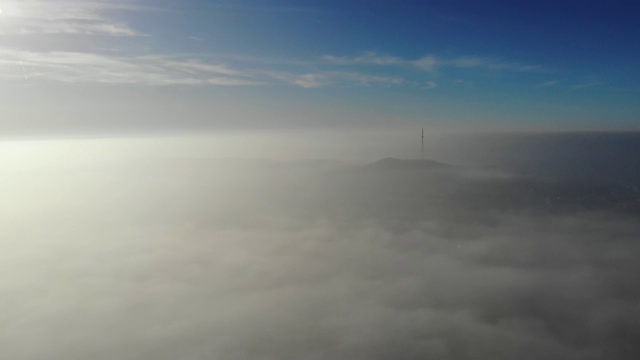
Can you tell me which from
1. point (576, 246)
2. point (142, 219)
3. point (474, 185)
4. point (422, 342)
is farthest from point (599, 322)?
point (474, 185)

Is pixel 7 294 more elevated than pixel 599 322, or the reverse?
pixel 7 294

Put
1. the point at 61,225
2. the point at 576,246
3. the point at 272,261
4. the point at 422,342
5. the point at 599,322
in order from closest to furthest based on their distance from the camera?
the point at 422,342 → the point at 599,322 → the point at 272,261 → the point at 576,246 → the point at 61,225

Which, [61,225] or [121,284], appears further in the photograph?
[61,225]

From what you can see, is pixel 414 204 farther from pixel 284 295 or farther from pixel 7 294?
pixel 7 294

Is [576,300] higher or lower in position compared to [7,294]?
lower

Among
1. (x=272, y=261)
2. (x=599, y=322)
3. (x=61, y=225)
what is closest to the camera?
(x=599, y=322)

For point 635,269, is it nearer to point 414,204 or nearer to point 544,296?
point 544,296

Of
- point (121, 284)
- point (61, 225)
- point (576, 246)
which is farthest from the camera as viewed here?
point (61, 225)

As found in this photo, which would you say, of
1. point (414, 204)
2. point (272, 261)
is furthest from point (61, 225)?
point (414, 204)

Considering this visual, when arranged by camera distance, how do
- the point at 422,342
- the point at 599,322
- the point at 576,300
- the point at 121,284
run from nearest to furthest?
the point at 422,342, the point at 599,322, the point at 576,300, the point at 121,284
